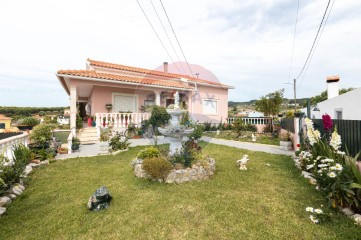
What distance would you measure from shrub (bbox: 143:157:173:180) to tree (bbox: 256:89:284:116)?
16.6m

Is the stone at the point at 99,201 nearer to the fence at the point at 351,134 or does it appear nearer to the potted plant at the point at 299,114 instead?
the fence at the point at 351,134

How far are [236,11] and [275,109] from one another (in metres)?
12.2

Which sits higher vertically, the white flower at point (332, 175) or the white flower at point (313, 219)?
the white flower at point (332, 175)

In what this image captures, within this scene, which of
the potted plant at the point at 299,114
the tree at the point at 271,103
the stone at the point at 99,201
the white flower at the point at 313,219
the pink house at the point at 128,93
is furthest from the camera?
the tree at the point at 271,103

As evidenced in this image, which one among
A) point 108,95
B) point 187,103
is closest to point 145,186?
point 108,95

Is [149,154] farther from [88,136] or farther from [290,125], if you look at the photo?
[290,125]

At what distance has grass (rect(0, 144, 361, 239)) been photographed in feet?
9.93

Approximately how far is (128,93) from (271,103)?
13969 mm

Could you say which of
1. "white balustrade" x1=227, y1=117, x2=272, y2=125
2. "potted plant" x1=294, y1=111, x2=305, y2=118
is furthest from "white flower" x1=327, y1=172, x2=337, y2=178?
"white balustrade" x1=227, y1=117, x2=272, y2=125

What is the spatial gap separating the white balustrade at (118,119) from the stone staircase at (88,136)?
0.60 m

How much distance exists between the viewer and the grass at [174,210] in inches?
119

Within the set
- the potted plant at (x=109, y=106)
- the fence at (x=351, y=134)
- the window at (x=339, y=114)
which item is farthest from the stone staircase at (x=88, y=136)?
the window at (x=339, y=114)

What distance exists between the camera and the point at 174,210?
3.70 m

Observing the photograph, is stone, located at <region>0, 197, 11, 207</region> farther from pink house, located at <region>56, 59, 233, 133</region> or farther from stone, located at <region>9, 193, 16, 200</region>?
pink house, located at <region>56, 59, 233, 133</region>
